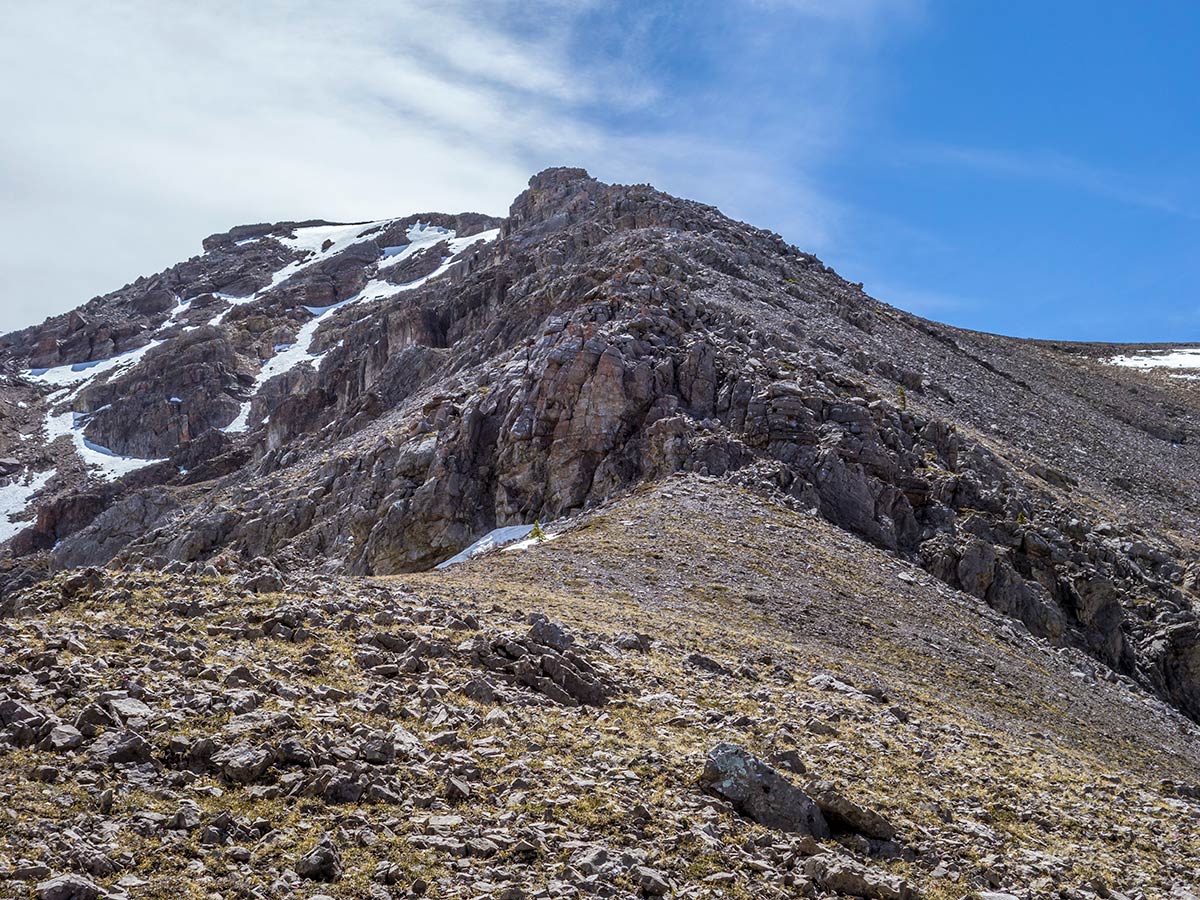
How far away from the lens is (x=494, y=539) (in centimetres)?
3678

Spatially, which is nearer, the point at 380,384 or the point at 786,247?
the point at 380,384

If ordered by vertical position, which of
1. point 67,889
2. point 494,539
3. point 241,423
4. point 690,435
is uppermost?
point 241,423

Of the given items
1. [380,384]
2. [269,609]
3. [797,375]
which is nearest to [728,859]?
[269,609]

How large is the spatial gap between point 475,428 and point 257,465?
37812 millimetres

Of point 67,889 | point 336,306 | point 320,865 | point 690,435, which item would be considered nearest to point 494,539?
point 690,435

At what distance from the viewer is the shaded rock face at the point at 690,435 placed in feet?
117

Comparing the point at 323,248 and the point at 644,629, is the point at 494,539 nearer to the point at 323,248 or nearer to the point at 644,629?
the point at 644,629

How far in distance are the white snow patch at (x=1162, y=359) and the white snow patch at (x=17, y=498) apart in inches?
5226

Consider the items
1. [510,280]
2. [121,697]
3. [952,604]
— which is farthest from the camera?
[510,280]

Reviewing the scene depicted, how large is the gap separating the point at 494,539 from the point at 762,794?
2576 centimetres

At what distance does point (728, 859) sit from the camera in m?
10.4

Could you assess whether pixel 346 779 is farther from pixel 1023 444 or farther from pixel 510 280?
pixel 510 280

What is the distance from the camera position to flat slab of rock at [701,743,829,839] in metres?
11.6

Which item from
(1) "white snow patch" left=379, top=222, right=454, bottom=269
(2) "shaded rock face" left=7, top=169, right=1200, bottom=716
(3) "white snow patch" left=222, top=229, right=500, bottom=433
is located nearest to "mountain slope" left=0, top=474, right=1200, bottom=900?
(2) "shaded rock face" left=7, top=169, right=1200, bottom=716
